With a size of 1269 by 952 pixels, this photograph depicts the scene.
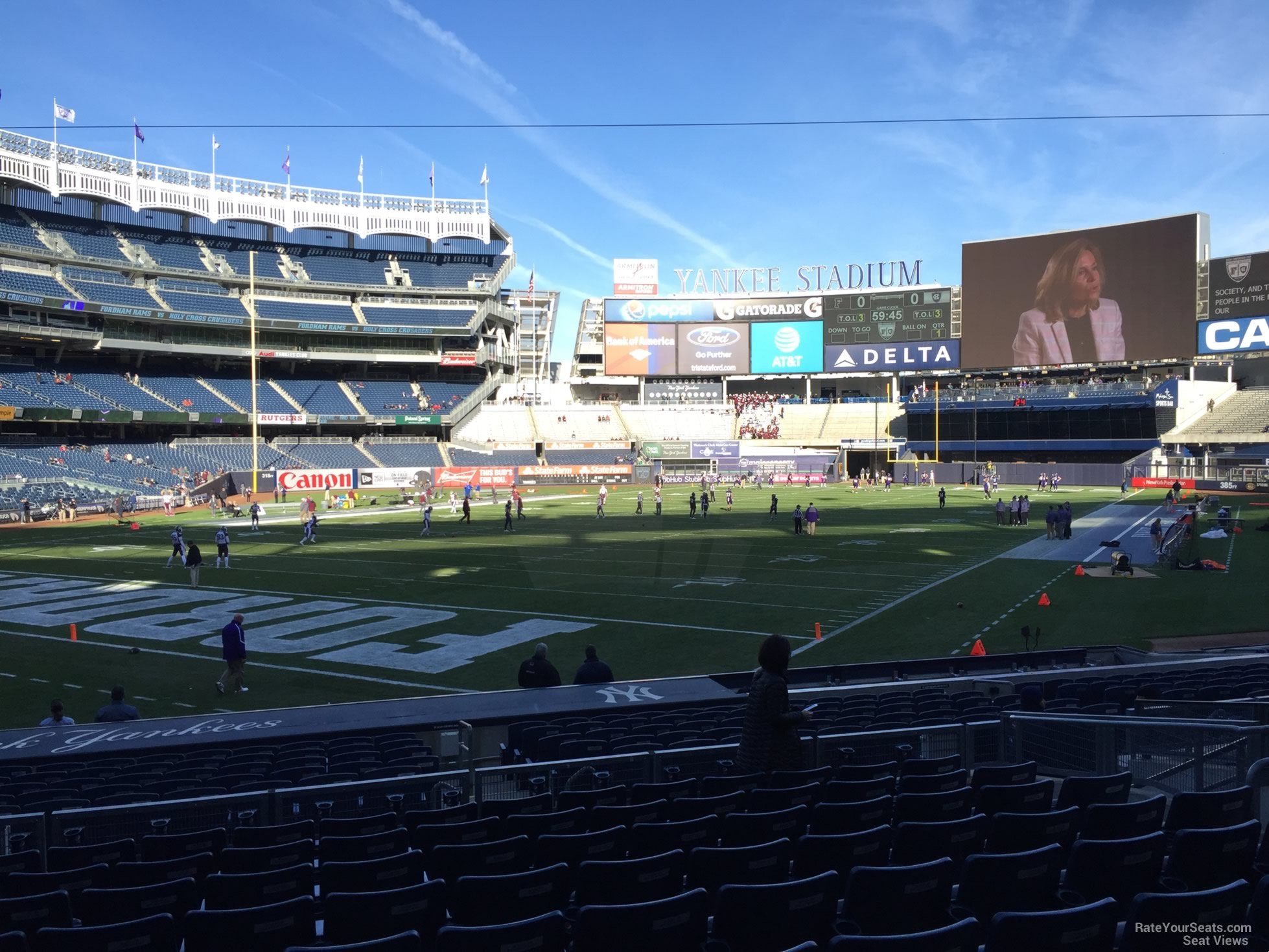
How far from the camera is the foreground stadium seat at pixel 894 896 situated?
3.90m

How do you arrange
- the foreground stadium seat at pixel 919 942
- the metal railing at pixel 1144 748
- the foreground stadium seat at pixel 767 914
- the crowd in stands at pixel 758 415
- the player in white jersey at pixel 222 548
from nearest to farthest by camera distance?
the foreground stadium seat at pixel 919 942, the foreground stadium seat at pixel 767 914, the metal railing at pixel 1144 748, the player in white jersey at pixel 222 548, the crowd in stands at pixel 758 415

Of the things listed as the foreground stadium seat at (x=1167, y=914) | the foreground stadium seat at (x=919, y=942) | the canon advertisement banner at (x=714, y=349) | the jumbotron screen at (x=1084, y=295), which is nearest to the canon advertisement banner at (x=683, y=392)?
the canon advertisement banner at (x=714, y=349)

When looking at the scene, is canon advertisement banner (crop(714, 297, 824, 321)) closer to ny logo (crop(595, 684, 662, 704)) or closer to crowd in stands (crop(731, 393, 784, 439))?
crowd in stands (crop(731, 393, 784, 439))

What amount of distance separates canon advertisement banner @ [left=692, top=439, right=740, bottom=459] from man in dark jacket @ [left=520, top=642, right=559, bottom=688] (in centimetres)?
7389

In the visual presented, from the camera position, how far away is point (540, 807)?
621cm

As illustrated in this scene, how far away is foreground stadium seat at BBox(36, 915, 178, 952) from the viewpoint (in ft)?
11.9

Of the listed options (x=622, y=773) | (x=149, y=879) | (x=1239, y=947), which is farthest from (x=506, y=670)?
(x=1239, y=947)

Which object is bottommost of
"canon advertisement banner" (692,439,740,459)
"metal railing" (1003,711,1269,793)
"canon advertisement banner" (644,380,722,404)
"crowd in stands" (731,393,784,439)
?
"metal railing" (1003,711,1269,793)

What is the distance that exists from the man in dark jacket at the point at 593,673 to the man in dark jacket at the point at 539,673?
37 cm

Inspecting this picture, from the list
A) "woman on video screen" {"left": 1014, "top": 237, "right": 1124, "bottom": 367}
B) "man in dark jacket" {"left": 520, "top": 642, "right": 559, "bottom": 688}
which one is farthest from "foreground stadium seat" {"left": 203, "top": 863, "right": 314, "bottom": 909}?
"woman on video screen" {"left": 1014, "top": 237, "right": 1124, "bottom": 367}

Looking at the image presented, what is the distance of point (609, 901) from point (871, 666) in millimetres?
10875

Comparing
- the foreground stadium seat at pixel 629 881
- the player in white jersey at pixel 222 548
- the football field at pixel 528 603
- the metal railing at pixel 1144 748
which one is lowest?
the football field at pixel 528 603

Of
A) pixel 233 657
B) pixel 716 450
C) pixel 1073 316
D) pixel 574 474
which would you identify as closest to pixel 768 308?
pixel 716 450

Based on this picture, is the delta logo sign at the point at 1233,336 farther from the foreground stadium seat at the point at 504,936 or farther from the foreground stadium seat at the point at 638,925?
the foreground stadium seat at the point at 504,936
